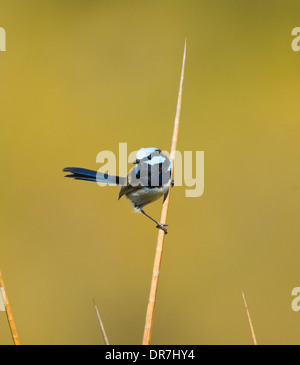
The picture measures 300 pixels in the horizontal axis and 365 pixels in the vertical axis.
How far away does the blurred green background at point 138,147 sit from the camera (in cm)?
513

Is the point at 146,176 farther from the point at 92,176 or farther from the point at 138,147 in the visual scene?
the point at 138,147

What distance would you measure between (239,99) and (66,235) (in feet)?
9.14

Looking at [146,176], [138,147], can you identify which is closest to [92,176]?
[146,176]

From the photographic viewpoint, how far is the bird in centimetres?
301

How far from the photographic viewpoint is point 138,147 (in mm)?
5973

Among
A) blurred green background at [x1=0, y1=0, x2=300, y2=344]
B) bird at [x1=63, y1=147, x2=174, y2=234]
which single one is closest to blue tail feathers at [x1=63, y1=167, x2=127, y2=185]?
bird at [x1=63, y1=147, x2=174, y2=234]

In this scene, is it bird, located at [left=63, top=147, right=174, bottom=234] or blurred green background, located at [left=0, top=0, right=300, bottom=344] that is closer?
bird, located at [left=63, top=147, right=174, bottom=234]

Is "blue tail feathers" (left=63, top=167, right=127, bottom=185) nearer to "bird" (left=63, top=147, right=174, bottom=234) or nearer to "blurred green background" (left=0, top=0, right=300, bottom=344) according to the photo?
"bird" (left=63, top=147, right=174, bottom=234)

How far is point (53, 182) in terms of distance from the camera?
593 centimetres

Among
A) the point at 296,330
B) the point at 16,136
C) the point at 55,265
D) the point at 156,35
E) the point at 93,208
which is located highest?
the point at 156,35

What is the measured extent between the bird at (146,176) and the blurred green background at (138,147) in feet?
6.84

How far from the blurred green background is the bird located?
208 centimetres
